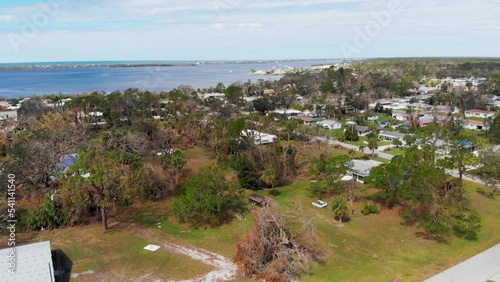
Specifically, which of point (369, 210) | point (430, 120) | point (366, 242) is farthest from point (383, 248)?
point (430, 120)

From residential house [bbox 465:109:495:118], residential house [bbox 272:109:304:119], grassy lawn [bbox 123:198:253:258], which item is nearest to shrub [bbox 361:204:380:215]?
grassy lawn [bbox 123:198:253:258]

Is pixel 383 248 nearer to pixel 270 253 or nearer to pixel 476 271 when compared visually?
pixel 476 271

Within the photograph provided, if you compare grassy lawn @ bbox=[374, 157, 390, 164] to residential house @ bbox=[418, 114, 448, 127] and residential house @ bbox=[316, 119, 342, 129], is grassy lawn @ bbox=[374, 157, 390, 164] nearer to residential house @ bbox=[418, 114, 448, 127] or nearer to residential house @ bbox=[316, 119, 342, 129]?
residential house @ bbox=[316, 119, 342, 129]

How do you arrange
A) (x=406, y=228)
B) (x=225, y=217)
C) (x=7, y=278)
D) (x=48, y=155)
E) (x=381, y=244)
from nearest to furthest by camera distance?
(x=7, y=278), (x=381, y=244), (x=406, y=228), (x=225, y=217), (x=48, y=155)

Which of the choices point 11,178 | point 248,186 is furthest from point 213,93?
point 11,178

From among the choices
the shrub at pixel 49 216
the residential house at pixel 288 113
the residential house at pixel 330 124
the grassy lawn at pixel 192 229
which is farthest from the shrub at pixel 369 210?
Result: the residential house at pixel 288 113

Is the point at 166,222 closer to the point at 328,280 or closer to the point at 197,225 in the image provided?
the point at 197,225

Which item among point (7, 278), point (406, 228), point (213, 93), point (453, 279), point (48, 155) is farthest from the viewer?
point (213, 93)
